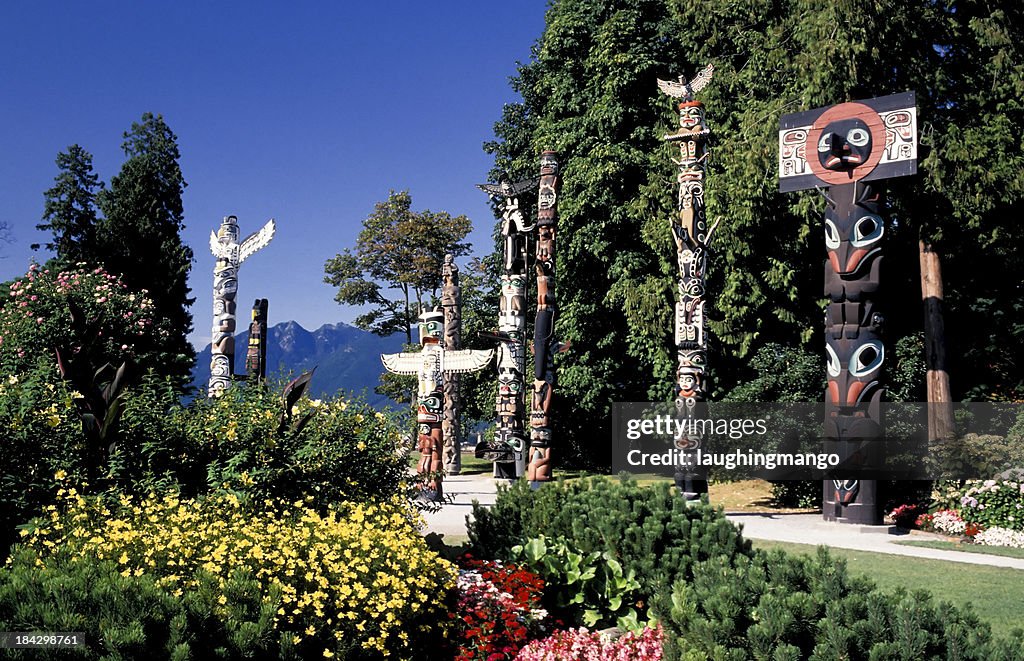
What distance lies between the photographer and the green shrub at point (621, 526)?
7391 millimetres

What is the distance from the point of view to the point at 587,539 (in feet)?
26.7

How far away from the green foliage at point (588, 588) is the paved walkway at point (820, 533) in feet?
10.5

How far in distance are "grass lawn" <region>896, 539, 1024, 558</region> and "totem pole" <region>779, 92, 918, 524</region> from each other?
155 centimetres

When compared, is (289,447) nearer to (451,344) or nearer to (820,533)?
(820,533)

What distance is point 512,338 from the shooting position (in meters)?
22.4

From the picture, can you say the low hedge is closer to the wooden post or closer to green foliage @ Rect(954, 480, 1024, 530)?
green foliage @ Rect(954, 480, 1024, 530)

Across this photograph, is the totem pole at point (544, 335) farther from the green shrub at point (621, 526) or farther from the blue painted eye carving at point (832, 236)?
the green shrub at point (621, 526)

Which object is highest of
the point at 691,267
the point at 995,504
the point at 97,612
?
the point at 691,267

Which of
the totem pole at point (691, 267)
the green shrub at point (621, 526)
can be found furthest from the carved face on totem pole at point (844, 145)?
the green shrub at point (621, 526)

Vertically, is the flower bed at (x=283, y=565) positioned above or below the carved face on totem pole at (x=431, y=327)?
below

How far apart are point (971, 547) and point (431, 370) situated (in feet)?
36.9

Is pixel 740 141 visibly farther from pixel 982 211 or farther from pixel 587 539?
pixel 587 539

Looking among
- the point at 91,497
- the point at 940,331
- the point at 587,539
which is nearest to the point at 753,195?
the point at 940,331

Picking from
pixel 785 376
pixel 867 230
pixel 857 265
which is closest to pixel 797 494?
pixel 785 376
